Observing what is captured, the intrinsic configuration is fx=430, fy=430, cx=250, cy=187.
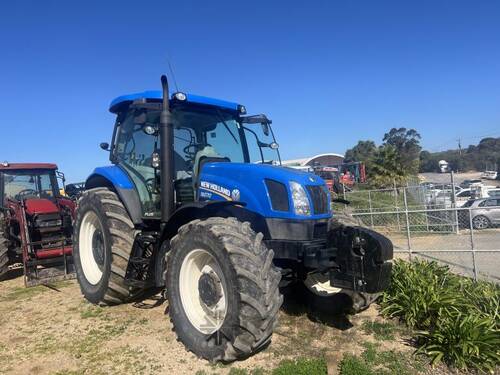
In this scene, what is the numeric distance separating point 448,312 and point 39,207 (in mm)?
7254

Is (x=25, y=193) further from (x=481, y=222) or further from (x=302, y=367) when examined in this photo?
(x=481, y=222)

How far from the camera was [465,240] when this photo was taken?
1243 cm

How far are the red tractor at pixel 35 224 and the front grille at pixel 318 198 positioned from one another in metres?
5.11

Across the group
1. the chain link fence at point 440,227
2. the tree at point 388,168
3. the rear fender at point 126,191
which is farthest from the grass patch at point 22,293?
the tree at point 388,168

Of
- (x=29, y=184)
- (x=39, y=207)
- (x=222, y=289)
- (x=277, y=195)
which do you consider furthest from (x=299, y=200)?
(x=29, y=184)

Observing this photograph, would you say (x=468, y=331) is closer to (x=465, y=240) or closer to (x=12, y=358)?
(x=12, y=358)

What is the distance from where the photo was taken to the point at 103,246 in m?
5.86

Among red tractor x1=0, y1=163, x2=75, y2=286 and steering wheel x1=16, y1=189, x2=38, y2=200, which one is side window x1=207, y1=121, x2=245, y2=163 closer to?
red tractor x1=0, y1=163, x2=75, y2=286

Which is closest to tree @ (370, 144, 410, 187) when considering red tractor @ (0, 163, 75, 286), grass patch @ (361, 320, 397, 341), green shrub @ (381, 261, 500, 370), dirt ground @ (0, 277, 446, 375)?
green shrub @ (381, 261, 500, 370)

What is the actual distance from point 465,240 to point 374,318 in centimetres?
865

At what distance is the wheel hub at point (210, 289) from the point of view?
4.10 meters

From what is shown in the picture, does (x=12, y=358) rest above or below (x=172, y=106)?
below

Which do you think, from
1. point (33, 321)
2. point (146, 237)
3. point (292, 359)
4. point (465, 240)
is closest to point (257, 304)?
point (292, 359)

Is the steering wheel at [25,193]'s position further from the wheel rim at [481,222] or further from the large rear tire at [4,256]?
the wheel rim at [481,222]
